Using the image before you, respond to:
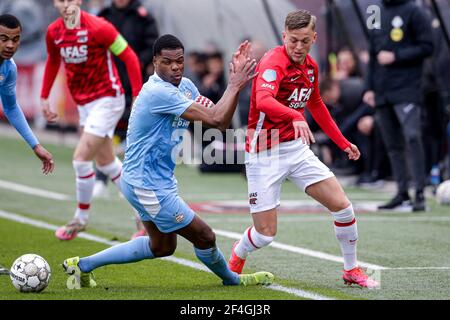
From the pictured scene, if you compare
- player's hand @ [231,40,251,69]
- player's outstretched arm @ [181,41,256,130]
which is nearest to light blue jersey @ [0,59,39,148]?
player's outstretched arm @ [181,41,256,130]

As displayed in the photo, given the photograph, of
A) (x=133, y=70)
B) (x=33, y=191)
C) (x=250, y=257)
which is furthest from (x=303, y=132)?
(x=33, y=191)

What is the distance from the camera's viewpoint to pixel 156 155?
7625 mm

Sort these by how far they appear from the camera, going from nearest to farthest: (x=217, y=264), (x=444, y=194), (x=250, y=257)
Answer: (x=217, y=264) → (x=250, y=257) → (x=444, y=194)

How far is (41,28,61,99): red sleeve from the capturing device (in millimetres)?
11109

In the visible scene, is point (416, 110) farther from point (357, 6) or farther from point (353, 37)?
point (353, 37)

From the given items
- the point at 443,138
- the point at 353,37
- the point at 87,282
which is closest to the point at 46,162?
the point at 87,282

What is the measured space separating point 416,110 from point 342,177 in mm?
4451

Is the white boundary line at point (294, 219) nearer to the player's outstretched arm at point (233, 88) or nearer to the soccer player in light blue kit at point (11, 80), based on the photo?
the soccer player in light blue kit at point (11, 80)

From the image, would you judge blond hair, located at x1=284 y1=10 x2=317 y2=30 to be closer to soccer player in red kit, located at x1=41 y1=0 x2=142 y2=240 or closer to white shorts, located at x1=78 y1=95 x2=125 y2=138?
soccer player in red kit, located at x1=41 y1=0 x2=142 y2=240

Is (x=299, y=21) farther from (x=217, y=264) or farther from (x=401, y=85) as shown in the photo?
(x=401, y=85)

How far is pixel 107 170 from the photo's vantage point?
1139 cm

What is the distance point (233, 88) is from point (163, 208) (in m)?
1.00

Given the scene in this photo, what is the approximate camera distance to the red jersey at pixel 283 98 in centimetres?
811

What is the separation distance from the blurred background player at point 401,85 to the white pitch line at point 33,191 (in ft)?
14.2
